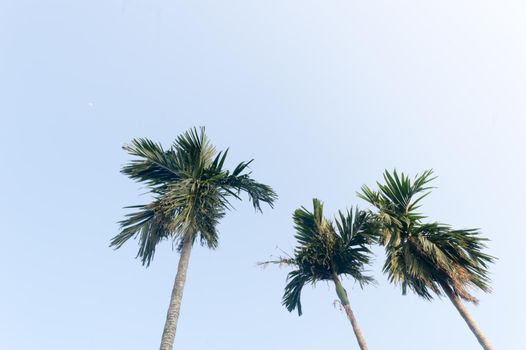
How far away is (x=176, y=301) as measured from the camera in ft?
27.1

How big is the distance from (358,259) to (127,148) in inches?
334

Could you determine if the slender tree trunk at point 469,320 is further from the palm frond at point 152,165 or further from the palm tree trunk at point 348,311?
the palm frond at point 152,165

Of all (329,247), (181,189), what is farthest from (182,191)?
(329,247)

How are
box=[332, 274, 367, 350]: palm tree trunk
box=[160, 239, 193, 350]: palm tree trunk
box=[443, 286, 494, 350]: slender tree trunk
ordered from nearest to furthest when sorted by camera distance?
box=[160, 239, 193, 350]: palm tree trunk < box=[443, 286, 494, 350]: slender tree trunk < box=[332, 274, 367, 350]: palm tree trunk

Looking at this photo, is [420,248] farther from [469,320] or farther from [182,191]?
[182,191]

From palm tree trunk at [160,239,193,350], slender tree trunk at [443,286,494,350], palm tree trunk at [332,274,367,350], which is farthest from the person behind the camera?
palm tree trunk at [332,274,367,350]

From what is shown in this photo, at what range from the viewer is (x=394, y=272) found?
10.5 m

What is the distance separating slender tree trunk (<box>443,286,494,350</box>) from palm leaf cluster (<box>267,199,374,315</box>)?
2.94m

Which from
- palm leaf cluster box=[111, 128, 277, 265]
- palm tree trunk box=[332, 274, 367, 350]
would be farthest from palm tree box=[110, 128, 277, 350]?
palm tree trunk box=[332, 274, 367, 350]

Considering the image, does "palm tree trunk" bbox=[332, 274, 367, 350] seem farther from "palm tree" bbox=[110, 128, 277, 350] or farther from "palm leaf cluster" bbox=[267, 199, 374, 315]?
"palm tree" bbox=[110, 128, 277, 350]

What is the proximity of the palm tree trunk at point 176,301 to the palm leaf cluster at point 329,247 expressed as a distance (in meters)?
4.46

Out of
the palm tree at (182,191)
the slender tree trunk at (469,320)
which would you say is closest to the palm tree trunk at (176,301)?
the palm tree at (182,191)

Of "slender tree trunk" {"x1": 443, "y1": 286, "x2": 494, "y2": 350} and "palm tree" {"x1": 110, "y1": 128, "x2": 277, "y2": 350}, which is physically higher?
"palm tree" {"x1": 110, "y1": 128, "x2": 277, "y2": 350}

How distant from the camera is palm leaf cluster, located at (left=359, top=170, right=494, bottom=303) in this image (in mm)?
9617
